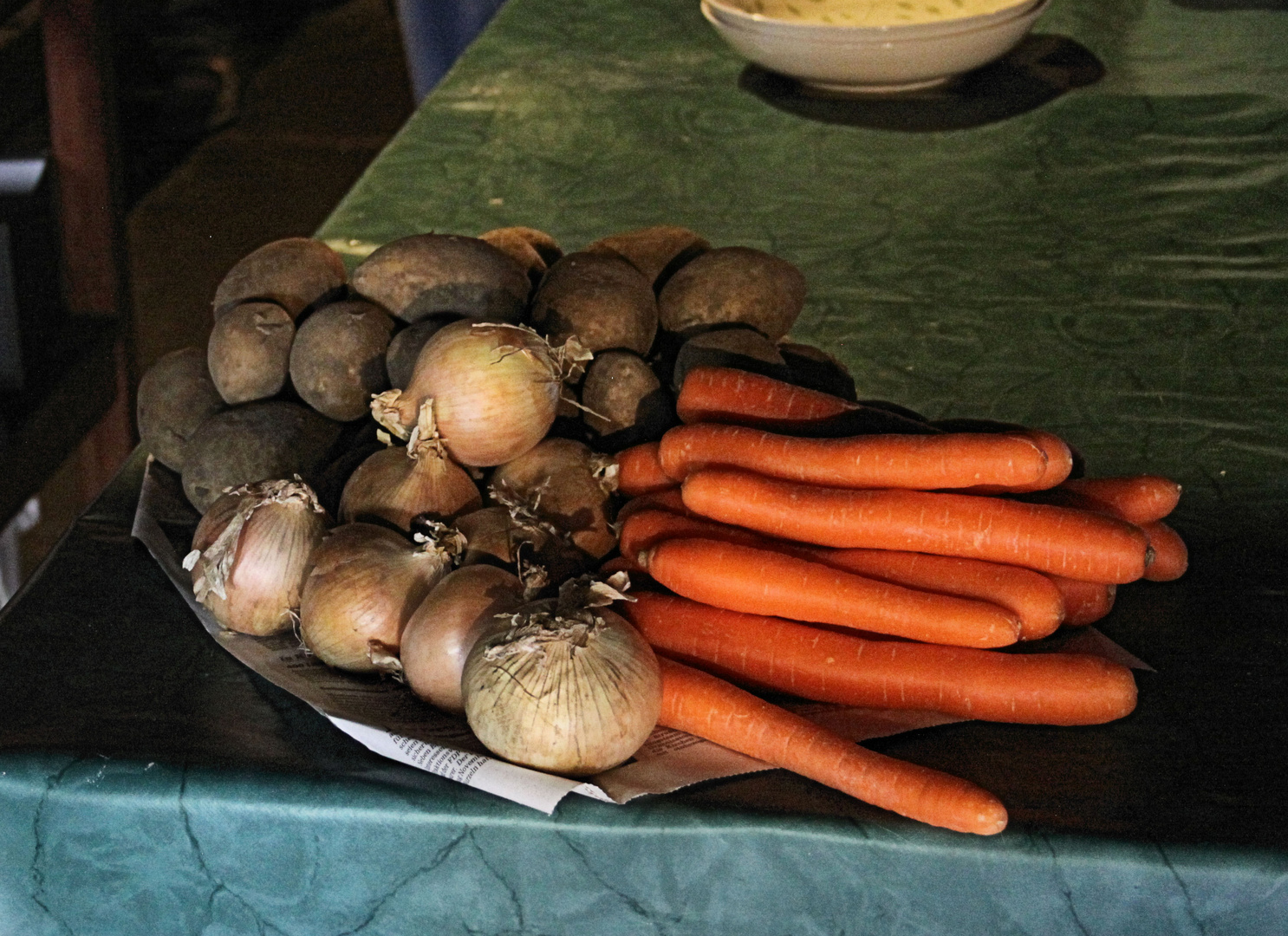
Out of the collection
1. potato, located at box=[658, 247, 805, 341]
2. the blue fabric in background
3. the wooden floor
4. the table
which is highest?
potato, located at box=[658, 247, 805, 341]

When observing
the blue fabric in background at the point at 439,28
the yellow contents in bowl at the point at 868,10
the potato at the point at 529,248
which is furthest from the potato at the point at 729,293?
the blue fabric in background at the point at 439,28

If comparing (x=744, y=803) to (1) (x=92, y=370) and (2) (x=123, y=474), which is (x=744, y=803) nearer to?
(2) (x=123, y=474)

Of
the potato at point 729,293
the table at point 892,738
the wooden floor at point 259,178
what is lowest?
the wooden floor at point 259,178

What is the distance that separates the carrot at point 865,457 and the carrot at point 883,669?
0.41ft

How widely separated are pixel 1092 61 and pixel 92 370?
1760 mm

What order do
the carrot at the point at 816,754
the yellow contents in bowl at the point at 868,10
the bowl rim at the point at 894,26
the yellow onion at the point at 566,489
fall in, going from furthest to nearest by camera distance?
A: 1. the yellow contents in bowl at the point at 868,10
2. the bowl rim at the point at 894,26
3. the yellow onion at the point at 566,489
4. the carrot at the point at 816,754

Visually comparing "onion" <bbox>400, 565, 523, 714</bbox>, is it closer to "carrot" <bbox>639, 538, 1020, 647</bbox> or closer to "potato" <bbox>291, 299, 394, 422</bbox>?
"carrot" <bbox>639, 538, 1020, 647</bbox>

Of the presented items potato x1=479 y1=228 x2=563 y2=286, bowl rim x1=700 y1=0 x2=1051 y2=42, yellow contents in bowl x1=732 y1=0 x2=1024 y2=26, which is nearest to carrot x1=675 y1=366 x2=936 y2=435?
potato x1=479 y1=228 x2=563 y2=286

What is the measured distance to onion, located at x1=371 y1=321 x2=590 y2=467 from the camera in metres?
1.02

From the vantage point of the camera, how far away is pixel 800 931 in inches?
34.6

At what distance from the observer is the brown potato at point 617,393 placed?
1146mm

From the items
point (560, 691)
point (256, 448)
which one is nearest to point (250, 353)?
point (256, 448)

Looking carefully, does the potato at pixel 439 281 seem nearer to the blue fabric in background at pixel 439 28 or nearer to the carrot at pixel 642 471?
the carrot at pixel 642 471

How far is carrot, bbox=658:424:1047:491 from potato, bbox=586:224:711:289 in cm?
26
